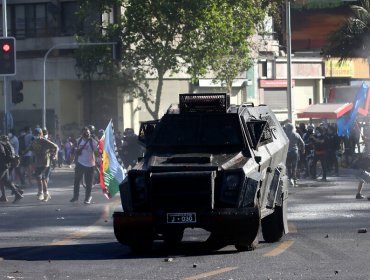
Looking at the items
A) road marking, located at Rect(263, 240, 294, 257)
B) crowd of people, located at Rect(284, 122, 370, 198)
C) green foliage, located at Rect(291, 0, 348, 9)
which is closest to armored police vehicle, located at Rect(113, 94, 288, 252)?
road marking, located at Rect(263, 240, 294, 257)

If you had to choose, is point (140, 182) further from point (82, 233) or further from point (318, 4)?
point (318, 4)

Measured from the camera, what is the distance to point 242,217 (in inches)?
559

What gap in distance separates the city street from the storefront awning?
20.7 meters

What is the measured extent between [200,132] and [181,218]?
1.77 m

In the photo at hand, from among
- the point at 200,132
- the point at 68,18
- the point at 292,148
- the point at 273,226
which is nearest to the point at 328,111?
the point at 292,148

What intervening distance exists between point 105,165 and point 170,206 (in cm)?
1050

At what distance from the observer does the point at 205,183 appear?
1423 centimetres

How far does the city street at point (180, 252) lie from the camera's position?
12.5m

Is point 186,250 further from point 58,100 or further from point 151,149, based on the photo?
point 58,100

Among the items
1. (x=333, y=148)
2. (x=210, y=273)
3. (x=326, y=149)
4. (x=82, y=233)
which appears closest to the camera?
(x=210, y=273)

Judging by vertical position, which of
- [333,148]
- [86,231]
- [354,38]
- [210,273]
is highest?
[354,38]

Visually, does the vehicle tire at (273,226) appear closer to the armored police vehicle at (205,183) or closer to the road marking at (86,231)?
the armored police vehicle at (205,183)

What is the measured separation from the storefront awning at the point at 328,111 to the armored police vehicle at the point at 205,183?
2706cm

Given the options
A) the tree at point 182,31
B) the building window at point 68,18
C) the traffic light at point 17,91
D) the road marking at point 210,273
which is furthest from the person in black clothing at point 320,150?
the building window at point 68,18
